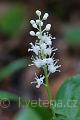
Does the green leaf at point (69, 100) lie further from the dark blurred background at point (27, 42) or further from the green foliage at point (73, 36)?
the green foliage at point (73, 36)

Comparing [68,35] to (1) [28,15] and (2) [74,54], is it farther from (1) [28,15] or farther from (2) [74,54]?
(1) [28,15]

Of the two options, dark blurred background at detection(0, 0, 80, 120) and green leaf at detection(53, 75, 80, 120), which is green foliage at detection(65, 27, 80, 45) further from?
green leaf at detection(53, 75, 80, 120)

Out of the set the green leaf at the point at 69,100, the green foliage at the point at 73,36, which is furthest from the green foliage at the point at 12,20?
the green leaf at the point at 69,100

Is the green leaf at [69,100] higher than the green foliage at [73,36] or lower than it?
lower

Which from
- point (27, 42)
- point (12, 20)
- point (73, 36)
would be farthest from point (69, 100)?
point (12, 20)

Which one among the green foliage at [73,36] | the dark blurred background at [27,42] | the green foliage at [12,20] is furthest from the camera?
the green foliage at [12,20]

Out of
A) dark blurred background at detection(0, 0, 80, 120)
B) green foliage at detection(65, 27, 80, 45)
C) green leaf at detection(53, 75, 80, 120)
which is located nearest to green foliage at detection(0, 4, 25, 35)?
dark blurred background at detection(0, 0, 80, 120)
